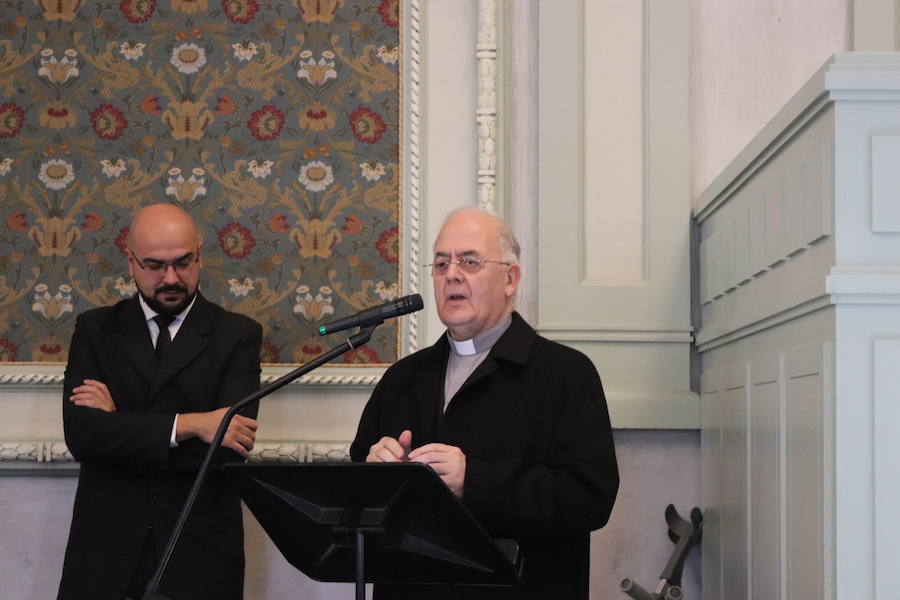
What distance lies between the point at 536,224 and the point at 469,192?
278mm

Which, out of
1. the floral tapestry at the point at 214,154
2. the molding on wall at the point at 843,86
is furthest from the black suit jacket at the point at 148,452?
the molding on wall at the point at 843,86

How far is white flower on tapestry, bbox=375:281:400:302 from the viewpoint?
4.60 m

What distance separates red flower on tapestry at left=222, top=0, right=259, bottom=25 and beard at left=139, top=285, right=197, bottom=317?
1274mm

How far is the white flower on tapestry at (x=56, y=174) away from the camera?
468cm

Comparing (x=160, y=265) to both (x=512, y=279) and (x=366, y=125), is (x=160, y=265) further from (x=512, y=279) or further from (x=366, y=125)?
(x=512, y=279)

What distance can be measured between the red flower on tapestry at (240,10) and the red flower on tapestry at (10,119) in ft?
2.84

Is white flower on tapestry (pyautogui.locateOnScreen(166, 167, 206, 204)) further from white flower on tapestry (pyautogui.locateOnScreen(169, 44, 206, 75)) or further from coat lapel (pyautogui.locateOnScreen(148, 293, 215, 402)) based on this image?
coat lapel (pyautogui.locateOnScreen(148, 293, 215, 402))

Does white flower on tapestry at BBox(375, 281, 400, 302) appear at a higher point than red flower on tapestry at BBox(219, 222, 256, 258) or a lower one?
lower

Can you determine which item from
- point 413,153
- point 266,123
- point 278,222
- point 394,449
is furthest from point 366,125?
point 394,449

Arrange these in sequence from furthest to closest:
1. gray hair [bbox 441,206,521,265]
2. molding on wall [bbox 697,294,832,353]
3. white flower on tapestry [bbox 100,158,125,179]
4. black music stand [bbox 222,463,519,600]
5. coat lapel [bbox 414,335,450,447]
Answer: white flower on tapestry [bbox 100,158,125,179], gray hair [bbox 441,206,521,265], coat lapel [bbox 414,335,450,447], molding on wall [bbox 697,294,832,353], black music stand [bbox 222,463,519,600]

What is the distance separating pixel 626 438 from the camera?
14.2ft

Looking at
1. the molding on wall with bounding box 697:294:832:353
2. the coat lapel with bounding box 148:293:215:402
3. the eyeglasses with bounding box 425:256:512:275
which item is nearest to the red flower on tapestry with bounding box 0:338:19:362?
the coat lapel with bounding box 148:293:215:402

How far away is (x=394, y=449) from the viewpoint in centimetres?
283

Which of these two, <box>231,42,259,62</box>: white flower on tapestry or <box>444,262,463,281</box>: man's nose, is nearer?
<box>444,262,463,281</box>: man's nose
